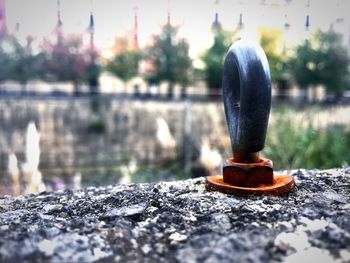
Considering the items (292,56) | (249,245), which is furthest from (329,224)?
(292,56)

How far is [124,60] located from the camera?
48.4ft

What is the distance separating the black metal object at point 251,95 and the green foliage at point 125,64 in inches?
541

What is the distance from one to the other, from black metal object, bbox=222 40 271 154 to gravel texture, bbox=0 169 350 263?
241 millimetres

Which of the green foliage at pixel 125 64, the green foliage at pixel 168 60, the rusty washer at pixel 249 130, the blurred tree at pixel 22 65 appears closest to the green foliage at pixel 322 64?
the green foliage at pixel 168 60

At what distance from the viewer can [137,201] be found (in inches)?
54.7

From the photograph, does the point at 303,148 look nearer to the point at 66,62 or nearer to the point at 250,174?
the point at 250,174

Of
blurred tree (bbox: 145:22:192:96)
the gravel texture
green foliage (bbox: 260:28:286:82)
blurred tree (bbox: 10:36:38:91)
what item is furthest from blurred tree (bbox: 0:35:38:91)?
the gravel texture

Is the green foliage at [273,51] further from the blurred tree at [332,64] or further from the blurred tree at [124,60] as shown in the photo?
the blurred tree at [124,60]

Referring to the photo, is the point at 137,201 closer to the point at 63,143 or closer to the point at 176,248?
the point at 176,248

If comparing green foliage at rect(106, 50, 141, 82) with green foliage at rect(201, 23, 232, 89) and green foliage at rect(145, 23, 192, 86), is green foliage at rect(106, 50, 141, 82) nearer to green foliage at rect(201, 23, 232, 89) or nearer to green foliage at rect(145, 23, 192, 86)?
green foliage at rect(145, 23, 192, 86)

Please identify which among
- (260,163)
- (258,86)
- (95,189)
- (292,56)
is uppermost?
(292,56)

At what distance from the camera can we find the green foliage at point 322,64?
12.8 metres

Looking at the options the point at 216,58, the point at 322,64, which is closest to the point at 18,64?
the point at 216,58

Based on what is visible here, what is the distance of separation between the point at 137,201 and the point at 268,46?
45.7 feet
